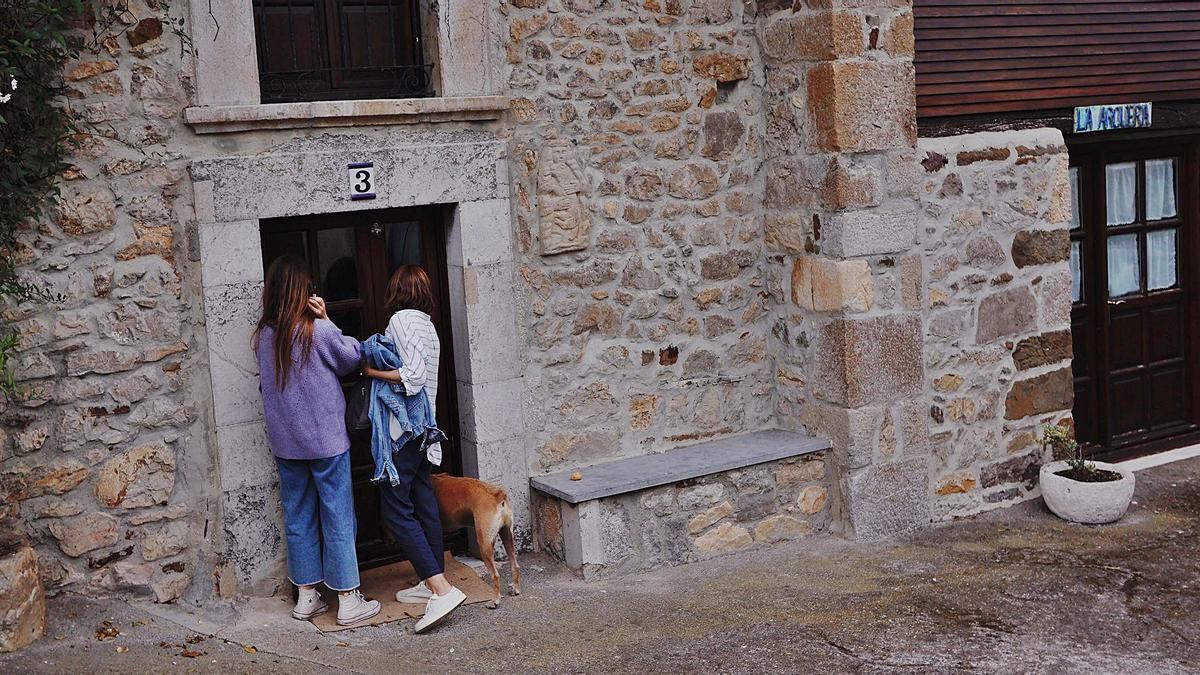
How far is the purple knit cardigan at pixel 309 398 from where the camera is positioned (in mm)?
5281

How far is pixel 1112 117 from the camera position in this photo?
755 cm

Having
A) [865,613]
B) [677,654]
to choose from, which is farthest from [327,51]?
[865,613]

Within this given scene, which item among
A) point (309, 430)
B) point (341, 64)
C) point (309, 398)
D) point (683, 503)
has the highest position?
point (341, 64)

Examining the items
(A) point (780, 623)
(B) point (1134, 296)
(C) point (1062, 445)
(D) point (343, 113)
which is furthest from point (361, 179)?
(B) point (1134, 296)

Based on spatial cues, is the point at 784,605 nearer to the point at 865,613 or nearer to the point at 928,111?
the point at 865,613

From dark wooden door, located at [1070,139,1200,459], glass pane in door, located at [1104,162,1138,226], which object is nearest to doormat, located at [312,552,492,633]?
dark wooden door, located at [1070,139,1200,459]

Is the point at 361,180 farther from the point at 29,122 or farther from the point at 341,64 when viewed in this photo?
the point at 29,122

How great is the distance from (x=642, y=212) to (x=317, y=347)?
1907 millimetres

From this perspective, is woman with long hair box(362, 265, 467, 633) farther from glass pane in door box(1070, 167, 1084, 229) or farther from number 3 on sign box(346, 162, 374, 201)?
glass pane in door box(1070, 167, 1084, 229)

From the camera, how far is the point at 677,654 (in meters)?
5.13

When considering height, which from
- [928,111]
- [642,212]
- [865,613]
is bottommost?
[865,613]

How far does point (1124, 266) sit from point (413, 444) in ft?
15.9

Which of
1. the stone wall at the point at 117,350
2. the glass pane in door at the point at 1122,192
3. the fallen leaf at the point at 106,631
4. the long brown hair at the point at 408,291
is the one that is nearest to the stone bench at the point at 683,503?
the long brown hair at the point at 408,291

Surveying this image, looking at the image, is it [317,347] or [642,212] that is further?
[642,212]
